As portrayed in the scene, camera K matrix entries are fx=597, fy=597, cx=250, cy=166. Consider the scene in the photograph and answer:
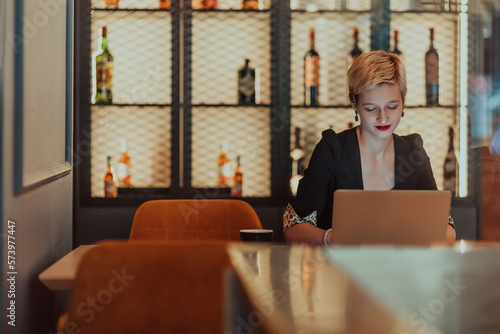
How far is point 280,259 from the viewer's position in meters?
1.05

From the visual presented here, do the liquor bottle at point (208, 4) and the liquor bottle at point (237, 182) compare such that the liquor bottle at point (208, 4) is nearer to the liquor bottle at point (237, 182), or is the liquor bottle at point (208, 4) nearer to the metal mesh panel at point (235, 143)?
the metal mesh panel at point (235, 143)

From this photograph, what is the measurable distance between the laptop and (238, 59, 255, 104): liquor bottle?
5.27 feet

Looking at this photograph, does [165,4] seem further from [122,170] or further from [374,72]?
[374,72]

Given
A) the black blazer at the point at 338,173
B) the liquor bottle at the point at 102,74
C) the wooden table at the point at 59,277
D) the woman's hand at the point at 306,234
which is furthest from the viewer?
the liquor bottle at the point at 102,74

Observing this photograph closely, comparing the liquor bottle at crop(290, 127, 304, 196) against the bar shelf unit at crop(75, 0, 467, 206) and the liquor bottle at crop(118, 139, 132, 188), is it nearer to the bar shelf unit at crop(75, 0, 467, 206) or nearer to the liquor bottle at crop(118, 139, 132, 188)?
the bar shelf unit at crop(75, 0, 467, 206)

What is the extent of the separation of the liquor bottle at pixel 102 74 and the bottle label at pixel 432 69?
4.96ft

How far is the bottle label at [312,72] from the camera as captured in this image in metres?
2.83

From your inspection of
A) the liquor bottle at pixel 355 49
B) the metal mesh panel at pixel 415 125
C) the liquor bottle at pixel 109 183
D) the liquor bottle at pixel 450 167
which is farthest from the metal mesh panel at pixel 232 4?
the liquor bottle at pixel 450 167

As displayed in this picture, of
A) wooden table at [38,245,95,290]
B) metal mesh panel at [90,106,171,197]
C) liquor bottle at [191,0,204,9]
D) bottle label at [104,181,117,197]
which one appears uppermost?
liquor bottle at [191,0,204,9]

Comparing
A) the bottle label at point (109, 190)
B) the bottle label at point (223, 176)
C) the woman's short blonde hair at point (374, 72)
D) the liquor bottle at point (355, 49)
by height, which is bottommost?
the bottle label at point (109, 190)

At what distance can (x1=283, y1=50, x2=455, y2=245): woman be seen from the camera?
6.04 ft

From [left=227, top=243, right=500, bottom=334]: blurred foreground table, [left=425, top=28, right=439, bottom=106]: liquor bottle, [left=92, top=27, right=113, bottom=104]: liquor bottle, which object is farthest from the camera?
[left=425, top=28, right=439, bottom=106]: liquor bottle

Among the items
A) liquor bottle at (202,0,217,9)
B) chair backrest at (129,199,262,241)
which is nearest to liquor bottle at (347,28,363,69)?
liquor bottle at (202,0,217,9)

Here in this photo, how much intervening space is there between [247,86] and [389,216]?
1.65m
